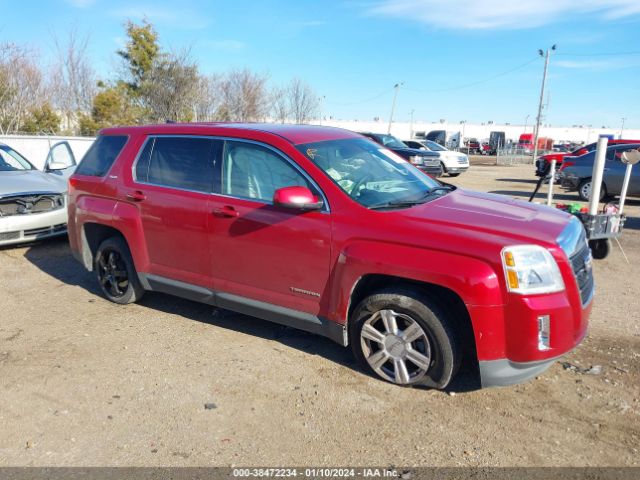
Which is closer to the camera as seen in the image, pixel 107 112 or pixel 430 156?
pixel 430 156

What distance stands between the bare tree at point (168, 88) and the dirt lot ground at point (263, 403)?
24.9 m

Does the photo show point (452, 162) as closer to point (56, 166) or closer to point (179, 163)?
point (56, 166)

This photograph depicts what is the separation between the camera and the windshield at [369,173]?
4008 mm

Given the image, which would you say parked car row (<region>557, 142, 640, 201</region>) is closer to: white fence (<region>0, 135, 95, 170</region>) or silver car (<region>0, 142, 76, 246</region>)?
silver car (<region>0, 142, 76, 246</region>)

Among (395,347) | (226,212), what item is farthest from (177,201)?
(395,347)

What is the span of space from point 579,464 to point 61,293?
17.3 ft

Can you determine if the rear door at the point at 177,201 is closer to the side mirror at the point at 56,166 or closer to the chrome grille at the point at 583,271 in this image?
the chrome grille at the point at 583,271

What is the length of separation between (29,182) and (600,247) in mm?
8179

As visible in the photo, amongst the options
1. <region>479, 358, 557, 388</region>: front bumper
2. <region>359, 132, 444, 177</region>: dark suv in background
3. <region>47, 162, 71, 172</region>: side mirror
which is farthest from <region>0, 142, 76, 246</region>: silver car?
<region>359, 132, 444, 177</region>: dark suv in background

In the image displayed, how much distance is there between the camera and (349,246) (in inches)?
146

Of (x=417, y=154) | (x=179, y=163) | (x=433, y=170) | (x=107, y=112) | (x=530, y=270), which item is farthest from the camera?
(x=107, y=112)

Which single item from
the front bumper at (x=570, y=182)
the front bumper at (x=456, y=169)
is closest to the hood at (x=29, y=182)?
the front bumper at (x=570, y=182)

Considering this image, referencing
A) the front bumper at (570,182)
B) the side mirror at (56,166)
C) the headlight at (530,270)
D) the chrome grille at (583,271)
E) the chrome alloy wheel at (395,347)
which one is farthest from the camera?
the front bumper at (570,182)

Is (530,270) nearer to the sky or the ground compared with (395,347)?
nearer to the sky
